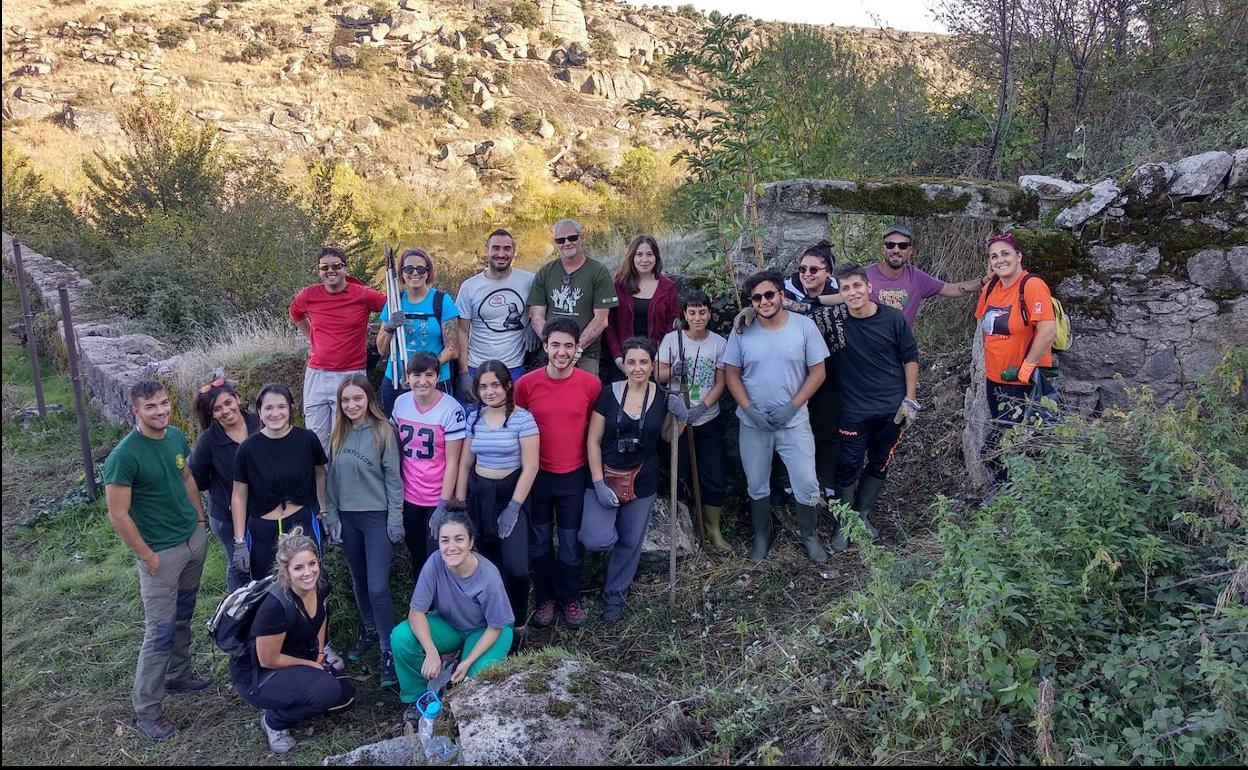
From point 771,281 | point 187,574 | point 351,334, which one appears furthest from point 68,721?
point 771,281

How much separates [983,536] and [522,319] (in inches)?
122

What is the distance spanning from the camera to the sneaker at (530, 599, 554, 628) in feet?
3.69

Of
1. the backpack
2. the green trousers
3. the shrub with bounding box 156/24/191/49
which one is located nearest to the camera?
the green trousers

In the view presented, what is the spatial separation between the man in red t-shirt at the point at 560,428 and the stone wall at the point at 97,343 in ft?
15.0

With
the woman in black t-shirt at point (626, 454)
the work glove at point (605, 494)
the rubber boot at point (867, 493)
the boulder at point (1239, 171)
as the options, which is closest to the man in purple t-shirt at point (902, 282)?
the rubber boot at point (867, 493)

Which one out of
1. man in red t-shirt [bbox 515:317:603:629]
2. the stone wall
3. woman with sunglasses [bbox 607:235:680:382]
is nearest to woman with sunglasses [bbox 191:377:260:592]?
man in red t-shirt [bbox 515:317:603:629]

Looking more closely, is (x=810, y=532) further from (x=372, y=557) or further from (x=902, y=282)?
(x=372, y=557)

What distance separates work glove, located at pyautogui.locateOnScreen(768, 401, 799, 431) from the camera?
4875 millimetres

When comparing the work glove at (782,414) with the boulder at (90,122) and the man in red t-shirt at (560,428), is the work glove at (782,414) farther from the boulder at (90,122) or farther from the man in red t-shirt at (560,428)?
the boulder at (90,122)

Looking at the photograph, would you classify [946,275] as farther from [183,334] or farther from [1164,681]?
[183,334]

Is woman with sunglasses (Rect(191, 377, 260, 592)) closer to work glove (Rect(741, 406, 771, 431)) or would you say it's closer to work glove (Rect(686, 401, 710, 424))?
work glove (Rect(686, 401, 710, 424))

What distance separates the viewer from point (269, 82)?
28.5 metres

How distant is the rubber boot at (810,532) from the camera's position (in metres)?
5.16

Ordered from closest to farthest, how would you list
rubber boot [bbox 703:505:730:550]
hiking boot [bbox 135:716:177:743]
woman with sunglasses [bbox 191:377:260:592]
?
hiking boot [bbox 135:716:177:743] < woman with sunglasses [bbox 191:377:260:592] < rubber boot [bbox 703:505:730:550]
